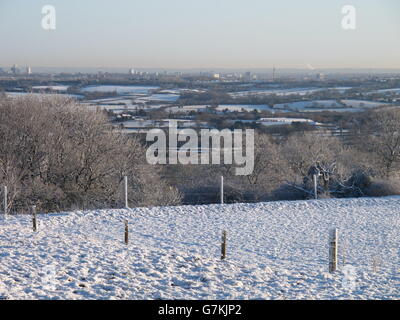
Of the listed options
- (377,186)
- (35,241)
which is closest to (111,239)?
(35,241)

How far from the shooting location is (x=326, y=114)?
77938mm

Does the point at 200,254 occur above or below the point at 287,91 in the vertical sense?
below

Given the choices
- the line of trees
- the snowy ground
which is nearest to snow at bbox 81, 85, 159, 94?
the line of trees

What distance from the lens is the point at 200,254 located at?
38.6 feet
